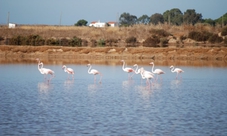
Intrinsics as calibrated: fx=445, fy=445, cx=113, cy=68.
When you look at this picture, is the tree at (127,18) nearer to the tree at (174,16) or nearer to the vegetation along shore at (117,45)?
the tree at (174,16)

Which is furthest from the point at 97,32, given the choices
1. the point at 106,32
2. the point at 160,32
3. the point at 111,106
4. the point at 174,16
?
the point at 111,106

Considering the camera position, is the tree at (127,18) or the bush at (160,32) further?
the tree at (127,18)

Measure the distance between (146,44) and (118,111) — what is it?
41372 millimetres

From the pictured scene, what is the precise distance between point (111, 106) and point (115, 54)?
27.2m

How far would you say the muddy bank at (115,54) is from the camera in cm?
4034

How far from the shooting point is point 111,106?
1435 cm

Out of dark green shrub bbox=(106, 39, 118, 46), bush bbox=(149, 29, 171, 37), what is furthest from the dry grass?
dark green shrub bbox=(106, 39, 118, 46)

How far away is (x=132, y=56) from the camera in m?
40.7

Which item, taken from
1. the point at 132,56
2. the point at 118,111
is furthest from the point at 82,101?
the point at 132,56

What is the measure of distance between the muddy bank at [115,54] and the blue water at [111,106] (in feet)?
56.5

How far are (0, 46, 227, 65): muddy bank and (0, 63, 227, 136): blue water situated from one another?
17.2 metres


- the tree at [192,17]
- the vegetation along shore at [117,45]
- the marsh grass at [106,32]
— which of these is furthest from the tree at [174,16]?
the vegetation along shore at [117,45]

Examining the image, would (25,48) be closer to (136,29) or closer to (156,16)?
(136,29)

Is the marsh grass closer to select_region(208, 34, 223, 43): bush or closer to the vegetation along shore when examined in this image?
the vegetation along shore
